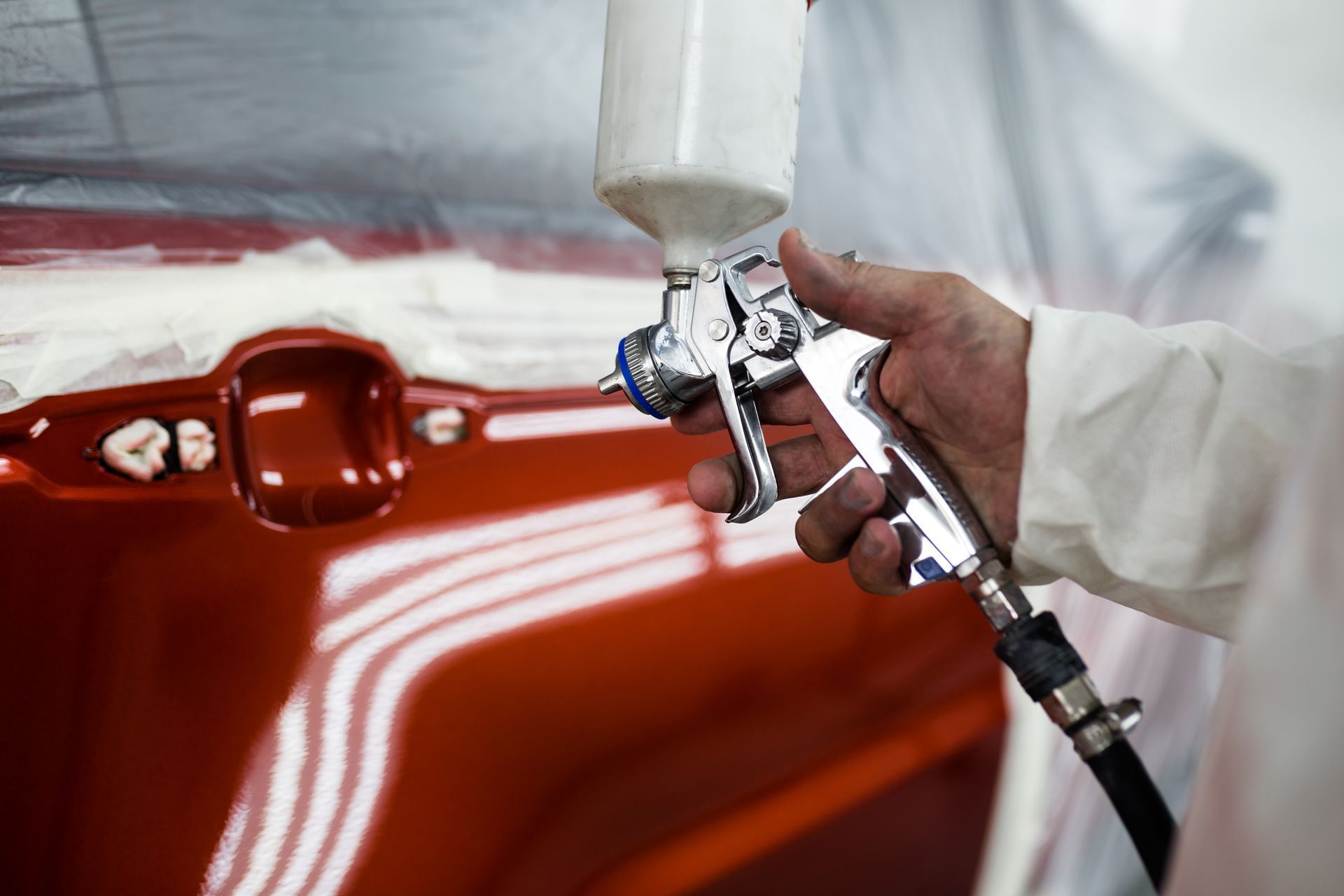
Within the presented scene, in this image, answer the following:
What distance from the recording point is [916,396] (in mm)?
753

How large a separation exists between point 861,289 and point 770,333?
0.30 ft

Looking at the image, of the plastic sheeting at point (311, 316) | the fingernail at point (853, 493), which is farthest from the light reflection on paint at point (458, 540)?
the fingernail at point (853, 493)

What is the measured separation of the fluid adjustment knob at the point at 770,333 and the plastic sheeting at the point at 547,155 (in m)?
0.23

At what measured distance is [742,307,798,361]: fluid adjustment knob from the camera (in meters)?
0.62

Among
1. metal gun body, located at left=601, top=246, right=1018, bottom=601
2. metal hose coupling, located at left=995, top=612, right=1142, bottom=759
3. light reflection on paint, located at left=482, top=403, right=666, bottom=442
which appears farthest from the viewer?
light reflection on paint, located at left=482, top=403, right=666, bottom=442

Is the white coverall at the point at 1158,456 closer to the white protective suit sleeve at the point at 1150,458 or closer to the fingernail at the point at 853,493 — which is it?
the white protective suit sleeve at the point at 1150,458

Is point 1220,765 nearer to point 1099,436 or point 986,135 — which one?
point 1099,436

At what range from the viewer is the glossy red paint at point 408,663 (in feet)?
1.83

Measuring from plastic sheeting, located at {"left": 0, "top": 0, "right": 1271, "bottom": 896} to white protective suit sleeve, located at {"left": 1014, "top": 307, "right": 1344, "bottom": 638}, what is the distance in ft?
1.31

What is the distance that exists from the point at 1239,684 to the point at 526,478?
558 millimetres

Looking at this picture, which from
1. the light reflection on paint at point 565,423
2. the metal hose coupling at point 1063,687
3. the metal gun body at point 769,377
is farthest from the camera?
the light reflection on paint at point 565,423

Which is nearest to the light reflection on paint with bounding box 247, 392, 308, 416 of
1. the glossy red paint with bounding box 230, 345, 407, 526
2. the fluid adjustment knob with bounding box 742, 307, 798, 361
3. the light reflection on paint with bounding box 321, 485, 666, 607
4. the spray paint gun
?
the glossy red paint with bounding box 230, 345, 407, 526

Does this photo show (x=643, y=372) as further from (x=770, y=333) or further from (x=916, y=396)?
(x=916, y=396)

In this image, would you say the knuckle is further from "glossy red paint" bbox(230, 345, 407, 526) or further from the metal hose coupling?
"glossy red paint" bbox(230, 345, 407, 526)
